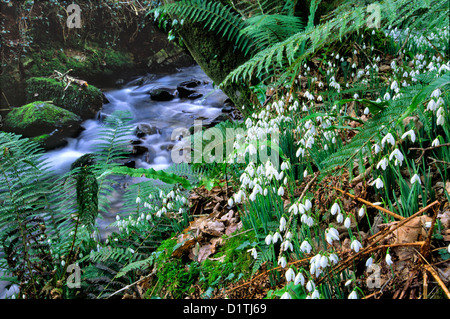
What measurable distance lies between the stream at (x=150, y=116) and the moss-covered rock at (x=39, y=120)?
0.27 metres

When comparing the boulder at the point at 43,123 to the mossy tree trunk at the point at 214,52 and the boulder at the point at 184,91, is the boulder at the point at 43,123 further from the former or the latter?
the mossy tree trunk at the point at 214,52

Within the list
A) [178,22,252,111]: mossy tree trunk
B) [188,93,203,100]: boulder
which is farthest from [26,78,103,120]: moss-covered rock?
[178,22,252,111]: mossy tree trunk

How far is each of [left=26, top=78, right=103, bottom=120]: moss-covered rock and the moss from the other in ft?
0.89

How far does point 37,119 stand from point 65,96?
87 centimetres

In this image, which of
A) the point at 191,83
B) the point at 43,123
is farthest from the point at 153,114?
the point at 43,123

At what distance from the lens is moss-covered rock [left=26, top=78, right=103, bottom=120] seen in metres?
5.31

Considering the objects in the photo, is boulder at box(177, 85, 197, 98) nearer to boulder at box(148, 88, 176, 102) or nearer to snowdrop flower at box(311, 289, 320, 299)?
boulder at box(148, 88, 176, 102)

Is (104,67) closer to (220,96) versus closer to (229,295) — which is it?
(220,96)

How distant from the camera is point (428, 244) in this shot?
3.09ft

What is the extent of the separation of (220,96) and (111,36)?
3312 millimetres

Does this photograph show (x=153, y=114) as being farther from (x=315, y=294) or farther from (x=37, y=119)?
(x=315, y=294)

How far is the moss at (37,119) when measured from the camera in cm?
459

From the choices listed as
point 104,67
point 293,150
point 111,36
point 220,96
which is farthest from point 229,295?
point 111,36

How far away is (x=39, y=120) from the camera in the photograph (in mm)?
4695
